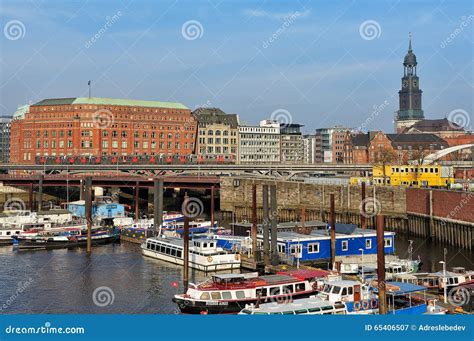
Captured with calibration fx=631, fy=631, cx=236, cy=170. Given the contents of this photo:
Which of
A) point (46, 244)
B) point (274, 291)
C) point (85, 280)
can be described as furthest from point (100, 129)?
point (274, 291)

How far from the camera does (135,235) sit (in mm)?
56688

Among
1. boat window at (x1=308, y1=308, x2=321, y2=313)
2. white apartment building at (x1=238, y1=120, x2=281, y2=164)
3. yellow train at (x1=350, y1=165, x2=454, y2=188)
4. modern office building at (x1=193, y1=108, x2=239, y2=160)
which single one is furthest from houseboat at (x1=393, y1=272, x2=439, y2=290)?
white apartment building at (x1=238, y1=120, x2=281, y2=164)

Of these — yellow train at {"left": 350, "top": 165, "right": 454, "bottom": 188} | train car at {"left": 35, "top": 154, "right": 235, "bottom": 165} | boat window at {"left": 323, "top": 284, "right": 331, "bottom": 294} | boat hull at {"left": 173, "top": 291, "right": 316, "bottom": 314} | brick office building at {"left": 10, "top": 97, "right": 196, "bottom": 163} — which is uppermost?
brick office building at {"left": 10, "top": 97, "right": 196, "bottom": 163}

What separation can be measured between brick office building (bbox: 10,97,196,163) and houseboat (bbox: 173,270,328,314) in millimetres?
93470

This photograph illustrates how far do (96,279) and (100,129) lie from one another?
89889 millimetres

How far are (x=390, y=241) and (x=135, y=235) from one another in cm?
2292

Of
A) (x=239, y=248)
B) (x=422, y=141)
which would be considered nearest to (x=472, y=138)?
(x=422, y=141)

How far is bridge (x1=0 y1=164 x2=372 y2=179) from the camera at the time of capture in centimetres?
9044

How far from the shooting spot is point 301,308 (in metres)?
25.5

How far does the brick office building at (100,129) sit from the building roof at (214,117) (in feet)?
42.7

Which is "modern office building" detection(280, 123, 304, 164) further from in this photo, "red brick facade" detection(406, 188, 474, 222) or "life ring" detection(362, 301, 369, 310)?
"life ring" detection(362, 301, 369, 310)

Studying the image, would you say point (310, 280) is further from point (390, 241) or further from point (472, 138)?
point (472, 138)

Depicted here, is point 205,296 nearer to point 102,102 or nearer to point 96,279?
point 96,279

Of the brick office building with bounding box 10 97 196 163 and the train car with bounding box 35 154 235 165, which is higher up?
the brick office building with bounding box 10 97 196 163
